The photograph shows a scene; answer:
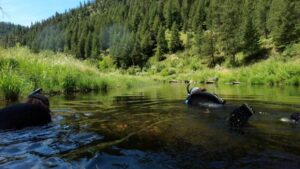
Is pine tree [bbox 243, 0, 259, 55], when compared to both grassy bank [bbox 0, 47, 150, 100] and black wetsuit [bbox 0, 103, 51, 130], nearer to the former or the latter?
grassy bank [bbox 0, 47, 150, 100]

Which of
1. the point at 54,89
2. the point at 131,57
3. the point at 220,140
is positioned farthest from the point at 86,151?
→ the point at 131,57

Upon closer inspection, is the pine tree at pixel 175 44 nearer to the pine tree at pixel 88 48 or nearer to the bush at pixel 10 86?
the pine tree at pixel 88 48

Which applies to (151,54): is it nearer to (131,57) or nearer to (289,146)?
(131,57)

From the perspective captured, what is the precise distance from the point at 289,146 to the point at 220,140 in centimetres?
108

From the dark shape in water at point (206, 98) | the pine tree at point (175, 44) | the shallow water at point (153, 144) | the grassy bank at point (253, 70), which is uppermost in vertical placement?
the pine tree at point (175, 44)

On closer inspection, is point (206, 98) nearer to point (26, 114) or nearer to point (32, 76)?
point (26, 114)

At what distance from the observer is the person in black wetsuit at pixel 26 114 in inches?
282

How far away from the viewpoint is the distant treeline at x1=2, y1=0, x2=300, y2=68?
69.9 meters

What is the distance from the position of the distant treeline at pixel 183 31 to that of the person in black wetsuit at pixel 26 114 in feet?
34.4

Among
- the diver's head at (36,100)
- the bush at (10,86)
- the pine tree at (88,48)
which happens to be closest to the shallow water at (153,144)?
the diver's head at (36,100)

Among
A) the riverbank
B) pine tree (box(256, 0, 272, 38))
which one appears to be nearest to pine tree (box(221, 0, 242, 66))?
pine tree (box(256, 0, 272, 38))

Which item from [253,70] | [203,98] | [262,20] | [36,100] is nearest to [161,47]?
[262,20]

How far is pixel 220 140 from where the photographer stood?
5801mm

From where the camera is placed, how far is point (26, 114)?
739 centimetres
